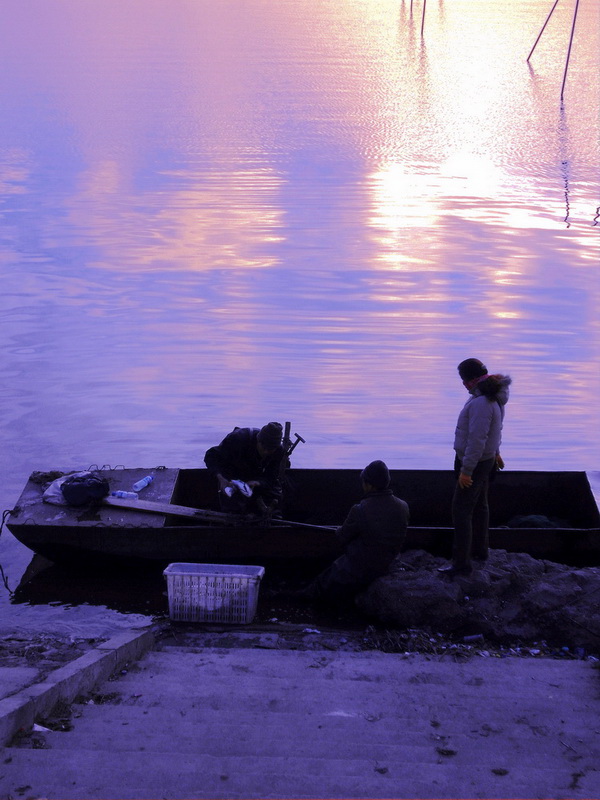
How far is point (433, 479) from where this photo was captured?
9102mm

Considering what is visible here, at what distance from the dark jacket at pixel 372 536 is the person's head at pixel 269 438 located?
2.79 feet

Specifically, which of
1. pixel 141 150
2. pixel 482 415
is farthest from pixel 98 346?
pixel 141 150

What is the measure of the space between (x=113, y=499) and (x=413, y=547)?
260cm

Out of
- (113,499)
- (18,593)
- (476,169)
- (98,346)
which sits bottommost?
(18,593)

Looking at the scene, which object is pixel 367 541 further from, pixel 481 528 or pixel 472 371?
pixel 472 371

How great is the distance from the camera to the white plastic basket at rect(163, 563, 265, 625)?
734 centimetres

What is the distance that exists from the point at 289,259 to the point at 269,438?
10108mm

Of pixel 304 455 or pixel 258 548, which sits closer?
pixel 258 548

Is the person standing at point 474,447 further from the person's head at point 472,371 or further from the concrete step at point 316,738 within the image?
the concrete step at point 316,738

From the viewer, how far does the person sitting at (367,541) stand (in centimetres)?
738

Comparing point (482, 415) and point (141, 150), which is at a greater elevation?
point (141, 150)

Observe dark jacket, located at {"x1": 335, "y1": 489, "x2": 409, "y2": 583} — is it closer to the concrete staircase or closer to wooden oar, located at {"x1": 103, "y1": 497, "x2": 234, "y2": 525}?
wooden oar, located at {"x1": 103, "y1": 497, "x2": 234, "y2": 525}

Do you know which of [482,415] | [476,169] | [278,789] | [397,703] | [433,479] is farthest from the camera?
[476,169]

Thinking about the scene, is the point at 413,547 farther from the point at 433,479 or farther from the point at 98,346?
the point at 98,346
